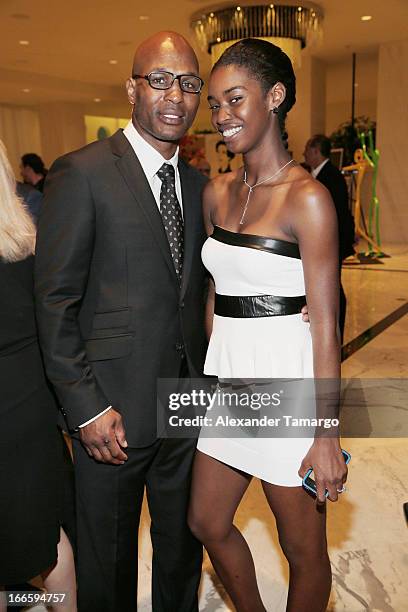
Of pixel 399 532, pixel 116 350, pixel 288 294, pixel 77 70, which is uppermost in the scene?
pixel 77 70

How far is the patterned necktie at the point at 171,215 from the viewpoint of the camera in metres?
1.70

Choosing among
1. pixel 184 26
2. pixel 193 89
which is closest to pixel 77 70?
pixel 184 26

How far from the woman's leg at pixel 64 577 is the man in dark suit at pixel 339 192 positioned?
112 inches

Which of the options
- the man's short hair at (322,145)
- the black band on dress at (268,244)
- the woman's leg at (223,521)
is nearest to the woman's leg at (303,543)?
the woman's leg at (223,521)

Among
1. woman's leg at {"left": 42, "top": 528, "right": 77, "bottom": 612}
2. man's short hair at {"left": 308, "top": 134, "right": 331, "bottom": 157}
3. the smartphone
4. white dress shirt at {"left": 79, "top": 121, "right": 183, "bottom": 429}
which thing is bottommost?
woman's leg at {"left": 42, "top": 528, "right": 77, "bottom": 612}

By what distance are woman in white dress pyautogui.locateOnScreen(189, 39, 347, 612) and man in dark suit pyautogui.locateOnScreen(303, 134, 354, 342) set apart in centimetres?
269

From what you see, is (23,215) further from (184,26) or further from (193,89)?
(184,26)

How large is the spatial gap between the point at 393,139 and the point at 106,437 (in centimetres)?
1222

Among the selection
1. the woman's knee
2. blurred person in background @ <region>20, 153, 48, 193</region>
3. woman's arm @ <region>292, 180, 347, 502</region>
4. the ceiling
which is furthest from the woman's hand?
the ceiling

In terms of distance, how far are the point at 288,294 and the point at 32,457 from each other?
32.3 inches

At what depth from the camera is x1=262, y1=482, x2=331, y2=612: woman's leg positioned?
1.58 metres

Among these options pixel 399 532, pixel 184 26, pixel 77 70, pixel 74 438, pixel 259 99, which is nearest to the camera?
pixel 259 99

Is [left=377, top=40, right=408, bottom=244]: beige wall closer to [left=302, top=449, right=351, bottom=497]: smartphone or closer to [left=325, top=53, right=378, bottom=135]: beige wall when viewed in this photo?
[left=325, top=53, right=378, bottom=135]: beige wall

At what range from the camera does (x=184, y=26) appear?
9.94 metres
